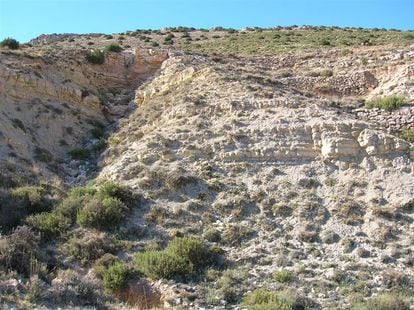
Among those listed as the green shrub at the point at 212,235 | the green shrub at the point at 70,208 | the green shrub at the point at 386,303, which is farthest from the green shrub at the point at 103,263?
the green shrub at the point at 386,303

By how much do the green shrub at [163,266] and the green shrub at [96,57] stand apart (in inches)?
587

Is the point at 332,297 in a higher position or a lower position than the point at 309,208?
lower

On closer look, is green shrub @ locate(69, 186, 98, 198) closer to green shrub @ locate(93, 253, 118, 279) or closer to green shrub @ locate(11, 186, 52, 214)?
green shrub @ locate(11, 186, 52, 214)

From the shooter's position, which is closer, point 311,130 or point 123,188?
point 123,188

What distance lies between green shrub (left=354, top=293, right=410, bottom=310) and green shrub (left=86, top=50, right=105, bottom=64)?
59.3 feet

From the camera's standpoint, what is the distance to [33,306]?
407 inches

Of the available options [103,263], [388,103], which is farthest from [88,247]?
[388,103]

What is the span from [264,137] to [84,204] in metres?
5.55

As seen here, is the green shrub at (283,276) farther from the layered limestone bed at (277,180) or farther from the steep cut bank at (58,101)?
the steep cut bank at (58,101)

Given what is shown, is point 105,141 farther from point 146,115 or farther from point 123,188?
point 123,188

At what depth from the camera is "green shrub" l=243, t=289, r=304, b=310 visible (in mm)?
11367

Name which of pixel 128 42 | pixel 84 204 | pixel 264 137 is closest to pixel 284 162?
pixel 264 137

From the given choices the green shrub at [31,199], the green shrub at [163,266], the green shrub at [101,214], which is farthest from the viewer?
the green shrub at [31,199]

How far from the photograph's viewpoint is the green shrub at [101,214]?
14859 millimetres
